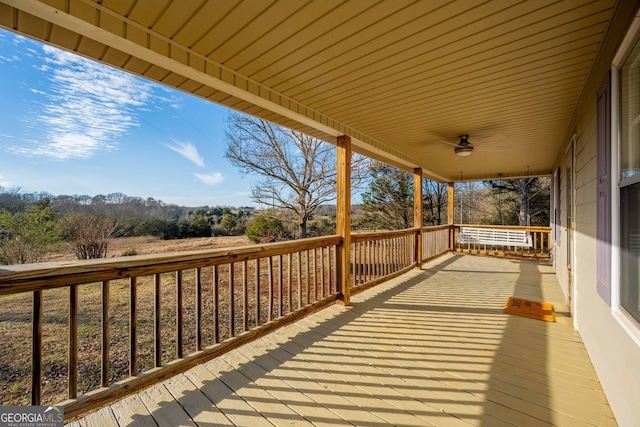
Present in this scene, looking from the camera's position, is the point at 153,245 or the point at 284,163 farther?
the point at 284,163

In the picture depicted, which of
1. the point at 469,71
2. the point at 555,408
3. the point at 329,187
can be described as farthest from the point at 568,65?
the point at 329,187

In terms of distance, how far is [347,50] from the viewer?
1.92 m

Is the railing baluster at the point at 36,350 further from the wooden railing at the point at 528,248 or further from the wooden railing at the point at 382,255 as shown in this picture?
the wooden railing at the point at 528,248

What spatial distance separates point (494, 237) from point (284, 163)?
693 centimetres

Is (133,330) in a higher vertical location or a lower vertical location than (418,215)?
lower

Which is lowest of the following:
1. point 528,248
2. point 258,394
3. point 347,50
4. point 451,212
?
point 258,394

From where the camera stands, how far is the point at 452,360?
7.33 feet

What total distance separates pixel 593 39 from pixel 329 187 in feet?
26.3

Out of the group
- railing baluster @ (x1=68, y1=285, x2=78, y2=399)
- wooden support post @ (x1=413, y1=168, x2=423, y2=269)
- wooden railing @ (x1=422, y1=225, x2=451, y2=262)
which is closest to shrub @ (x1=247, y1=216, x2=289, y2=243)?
wooden railing @ (x1=422, y1=225, x2=451, y2=262)

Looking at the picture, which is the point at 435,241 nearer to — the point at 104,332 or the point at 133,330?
the point at 133,330

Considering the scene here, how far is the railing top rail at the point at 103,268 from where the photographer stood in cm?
130

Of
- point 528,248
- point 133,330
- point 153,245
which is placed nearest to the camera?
point 133,330

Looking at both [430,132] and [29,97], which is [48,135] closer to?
[29,97]

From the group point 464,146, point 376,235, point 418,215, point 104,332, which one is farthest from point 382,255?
point 104,332
